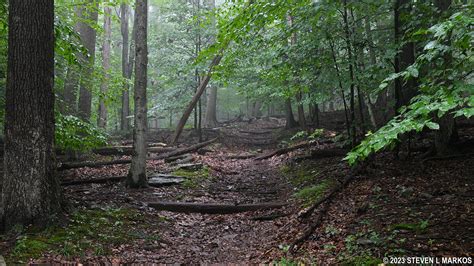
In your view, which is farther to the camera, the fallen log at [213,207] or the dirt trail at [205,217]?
the fallen log at [213,207]

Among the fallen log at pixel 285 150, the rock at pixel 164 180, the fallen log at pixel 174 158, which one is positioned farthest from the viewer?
the fallen log at pixel 285 150

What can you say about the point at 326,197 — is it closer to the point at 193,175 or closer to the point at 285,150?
the point at 193,175

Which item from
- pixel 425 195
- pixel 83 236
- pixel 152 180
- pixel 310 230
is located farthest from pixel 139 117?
pixel 425 195

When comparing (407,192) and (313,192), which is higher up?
(407,192)

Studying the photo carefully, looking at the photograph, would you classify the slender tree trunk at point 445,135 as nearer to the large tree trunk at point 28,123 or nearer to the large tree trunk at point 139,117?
the large tree trunk at point 139,117

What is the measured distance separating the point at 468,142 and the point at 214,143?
13569 millimetres

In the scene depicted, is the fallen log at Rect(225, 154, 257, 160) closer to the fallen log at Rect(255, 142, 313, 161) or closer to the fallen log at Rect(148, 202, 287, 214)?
the fallen log at Rect(255, 142, 313, 161)

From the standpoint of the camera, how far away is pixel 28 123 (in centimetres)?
543

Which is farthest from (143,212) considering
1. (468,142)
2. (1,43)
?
(468,142)

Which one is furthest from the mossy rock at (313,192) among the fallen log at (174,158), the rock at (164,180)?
the fallen log at (174,158)

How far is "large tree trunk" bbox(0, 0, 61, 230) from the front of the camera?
5379 millimetres

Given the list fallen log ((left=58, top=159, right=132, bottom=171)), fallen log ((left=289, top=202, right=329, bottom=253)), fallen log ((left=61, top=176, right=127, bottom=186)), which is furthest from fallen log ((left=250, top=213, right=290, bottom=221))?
fallen log ((left=58, top=159, right=132, bottom=171))

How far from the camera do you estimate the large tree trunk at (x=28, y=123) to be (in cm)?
538

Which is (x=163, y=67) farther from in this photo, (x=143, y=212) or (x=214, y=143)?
(x=143, y=212)
